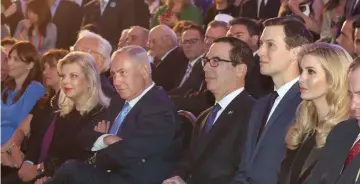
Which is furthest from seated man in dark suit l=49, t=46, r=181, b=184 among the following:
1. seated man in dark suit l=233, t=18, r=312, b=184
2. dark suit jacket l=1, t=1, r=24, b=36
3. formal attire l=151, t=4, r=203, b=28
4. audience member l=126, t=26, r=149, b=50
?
dark suit jacket l=1, t=1, r=24, b=36

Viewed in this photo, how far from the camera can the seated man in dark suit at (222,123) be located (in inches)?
236

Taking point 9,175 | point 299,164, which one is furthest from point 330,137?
point 9,175

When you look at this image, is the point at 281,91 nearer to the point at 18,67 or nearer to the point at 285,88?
the point at 285,88

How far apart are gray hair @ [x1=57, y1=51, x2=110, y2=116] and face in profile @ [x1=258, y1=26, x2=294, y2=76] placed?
62.4 inches

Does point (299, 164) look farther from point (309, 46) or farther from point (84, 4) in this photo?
point (84, 4)

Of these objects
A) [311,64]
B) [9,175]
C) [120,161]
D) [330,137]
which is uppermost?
[311,64]

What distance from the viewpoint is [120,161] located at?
636cm

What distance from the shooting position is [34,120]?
7.93 meters

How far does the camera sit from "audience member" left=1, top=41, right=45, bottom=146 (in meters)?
8.34

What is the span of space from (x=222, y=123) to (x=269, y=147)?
519 mm

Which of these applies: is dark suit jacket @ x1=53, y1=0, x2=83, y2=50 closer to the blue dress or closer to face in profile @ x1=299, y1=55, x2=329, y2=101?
the blue dress

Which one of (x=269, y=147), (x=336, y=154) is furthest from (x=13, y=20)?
(x=336, y=154)

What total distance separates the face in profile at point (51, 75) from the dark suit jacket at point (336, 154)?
Result: 11.6 feet

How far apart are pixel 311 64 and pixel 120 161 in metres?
1.67
